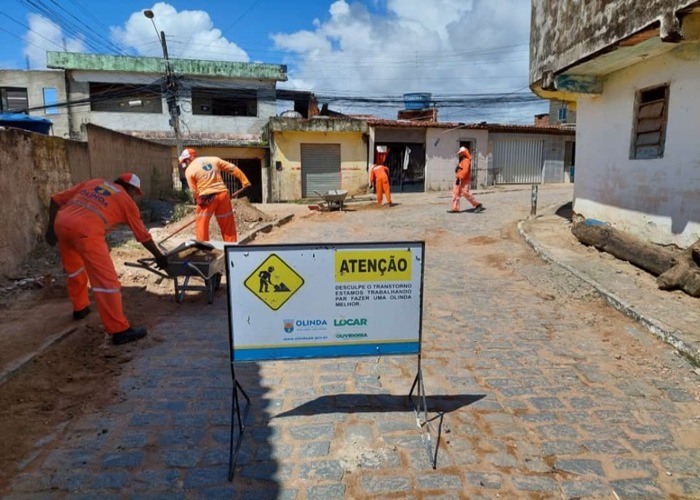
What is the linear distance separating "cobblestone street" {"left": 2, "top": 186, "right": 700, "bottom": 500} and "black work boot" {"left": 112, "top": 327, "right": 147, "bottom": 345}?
0.60 feet

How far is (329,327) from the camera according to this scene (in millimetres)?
3264

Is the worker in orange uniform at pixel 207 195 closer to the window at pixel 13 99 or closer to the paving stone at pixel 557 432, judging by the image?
the paving stone at pixel 557 432

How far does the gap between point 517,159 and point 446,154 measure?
4456 millimetres

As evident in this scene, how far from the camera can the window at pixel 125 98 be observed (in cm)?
2462

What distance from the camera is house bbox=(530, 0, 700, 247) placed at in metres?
6.90

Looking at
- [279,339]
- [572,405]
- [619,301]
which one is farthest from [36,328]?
[619,301]

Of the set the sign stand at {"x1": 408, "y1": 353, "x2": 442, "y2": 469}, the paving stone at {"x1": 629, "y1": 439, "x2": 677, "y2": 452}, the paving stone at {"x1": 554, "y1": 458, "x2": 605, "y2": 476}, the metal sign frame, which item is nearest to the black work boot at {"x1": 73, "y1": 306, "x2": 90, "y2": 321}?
the metal sign frame

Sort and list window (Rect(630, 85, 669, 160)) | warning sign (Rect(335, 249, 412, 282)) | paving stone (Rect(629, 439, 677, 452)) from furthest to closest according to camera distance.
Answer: window (Rect(630, 85, 669, 160)), warning sign (Rect(335, 249, 412, 282)), paving stone (Rect(629, 439, 677, 452))

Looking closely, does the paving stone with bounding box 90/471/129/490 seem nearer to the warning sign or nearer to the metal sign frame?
the metal sign frame

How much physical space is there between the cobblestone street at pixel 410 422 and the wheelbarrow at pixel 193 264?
528mm

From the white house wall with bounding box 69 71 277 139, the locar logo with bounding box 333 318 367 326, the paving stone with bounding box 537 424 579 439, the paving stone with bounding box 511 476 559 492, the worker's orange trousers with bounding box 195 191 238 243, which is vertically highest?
the white house wall with bounding box 69 71 277 139

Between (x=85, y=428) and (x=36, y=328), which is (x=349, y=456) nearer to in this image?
(x=85, y=428)

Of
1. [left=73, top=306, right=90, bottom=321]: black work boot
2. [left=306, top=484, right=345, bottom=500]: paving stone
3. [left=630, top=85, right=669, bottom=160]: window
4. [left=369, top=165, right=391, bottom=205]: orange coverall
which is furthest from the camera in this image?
[left=369, top=165, right=391, bottom=205]: orange coverall

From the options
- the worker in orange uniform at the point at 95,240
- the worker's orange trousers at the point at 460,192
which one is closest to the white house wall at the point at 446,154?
the worker's orange trousers at the point at 460,192
